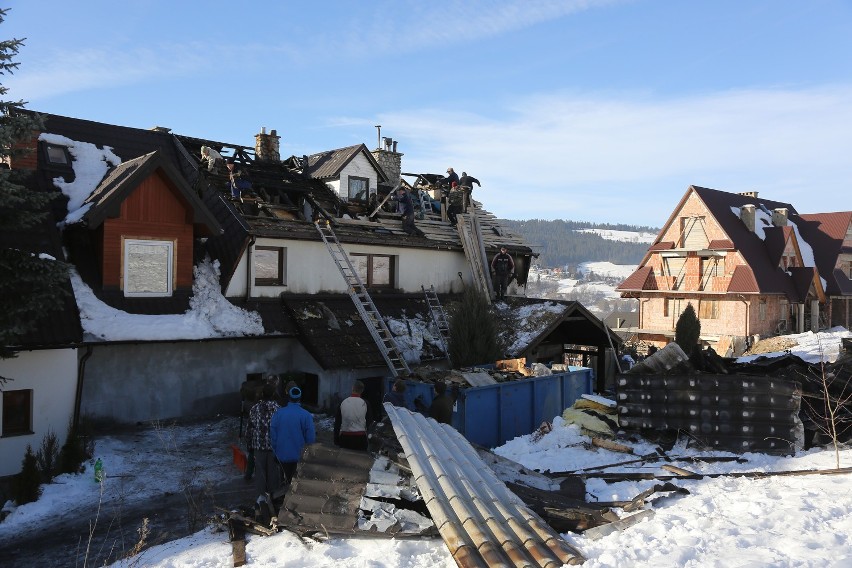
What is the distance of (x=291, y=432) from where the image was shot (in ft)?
32.3

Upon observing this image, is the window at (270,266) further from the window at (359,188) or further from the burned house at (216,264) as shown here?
the window at (359,188)

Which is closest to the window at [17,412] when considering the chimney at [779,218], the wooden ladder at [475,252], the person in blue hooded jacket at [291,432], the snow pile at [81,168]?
the snow pile at [81,168]

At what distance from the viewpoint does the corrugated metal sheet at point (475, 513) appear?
6.82 m

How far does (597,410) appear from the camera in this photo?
14375 millimetres

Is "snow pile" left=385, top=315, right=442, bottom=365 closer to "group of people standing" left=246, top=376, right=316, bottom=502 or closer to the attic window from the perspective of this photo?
"group of people standing" left=246, top=376, right=316, bottom=502

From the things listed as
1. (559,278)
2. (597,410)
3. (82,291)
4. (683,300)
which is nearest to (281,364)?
(82,291)

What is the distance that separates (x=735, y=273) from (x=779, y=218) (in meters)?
8.16

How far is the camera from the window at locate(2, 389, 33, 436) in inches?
503

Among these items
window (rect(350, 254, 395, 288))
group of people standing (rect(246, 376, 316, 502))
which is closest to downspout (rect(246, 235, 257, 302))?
window (rect(350, 254, 395, 288))

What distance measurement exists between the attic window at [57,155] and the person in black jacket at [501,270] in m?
13.3

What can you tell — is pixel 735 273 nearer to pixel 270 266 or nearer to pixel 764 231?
pixel 764 231

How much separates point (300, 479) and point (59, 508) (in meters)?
4.91

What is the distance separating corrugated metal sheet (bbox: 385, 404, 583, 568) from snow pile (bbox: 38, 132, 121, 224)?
11106mm

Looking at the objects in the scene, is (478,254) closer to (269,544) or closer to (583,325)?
(583,325)
